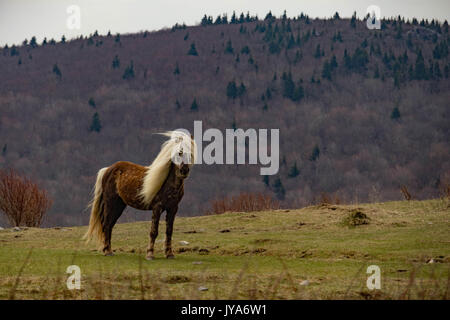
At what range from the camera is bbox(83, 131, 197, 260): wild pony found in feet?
43.2

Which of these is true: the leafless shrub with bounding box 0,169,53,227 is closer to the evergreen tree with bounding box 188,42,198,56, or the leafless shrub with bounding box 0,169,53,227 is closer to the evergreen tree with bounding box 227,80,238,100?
the evergreen tree with bounding box 227,80,238,100

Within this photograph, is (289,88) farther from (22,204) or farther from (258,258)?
(258,258)

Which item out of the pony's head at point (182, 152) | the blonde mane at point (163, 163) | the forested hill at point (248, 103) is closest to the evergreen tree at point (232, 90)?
the forested hill at point (248, 103)

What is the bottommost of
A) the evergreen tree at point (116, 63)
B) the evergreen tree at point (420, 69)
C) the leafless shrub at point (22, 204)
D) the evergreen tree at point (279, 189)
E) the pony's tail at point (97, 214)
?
the evergreen tree at point (279, 189)

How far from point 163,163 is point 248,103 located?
415 ft

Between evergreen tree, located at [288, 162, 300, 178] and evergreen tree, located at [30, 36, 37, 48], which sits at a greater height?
evergreen tree, located at [30, 36, 37, 48]

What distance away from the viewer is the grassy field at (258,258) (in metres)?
8.30

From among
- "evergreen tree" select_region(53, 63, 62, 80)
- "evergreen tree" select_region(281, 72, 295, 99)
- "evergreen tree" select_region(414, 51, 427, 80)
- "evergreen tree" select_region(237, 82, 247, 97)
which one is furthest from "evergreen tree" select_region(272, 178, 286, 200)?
"evergreen tree" select_region(53, 63, 62, 80)

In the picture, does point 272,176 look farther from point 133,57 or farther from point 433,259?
point 433,259

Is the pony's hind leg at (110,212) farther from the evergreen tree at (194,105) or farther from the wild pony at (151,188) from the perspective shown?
the evergreen tree at (194,105)

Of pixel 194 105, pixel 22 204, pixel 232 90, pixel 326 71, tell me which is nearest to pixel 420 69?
pixel 326 71

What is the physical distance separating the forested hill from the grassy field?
216ft

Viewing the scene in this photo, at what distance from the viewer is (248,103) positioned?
139m
